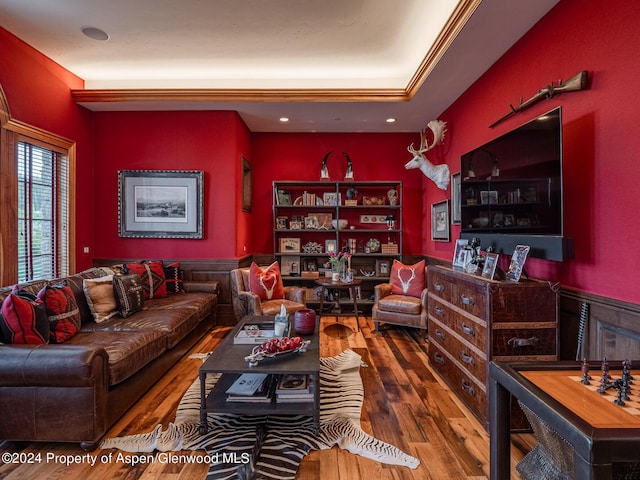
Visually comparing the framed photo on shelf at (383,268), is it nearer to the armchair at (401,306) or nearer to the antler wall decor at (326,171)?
the armchair at (401,306)

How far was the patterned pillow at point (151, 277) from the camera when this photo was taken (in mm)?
3832

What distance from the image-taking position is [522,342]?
86.0 inches

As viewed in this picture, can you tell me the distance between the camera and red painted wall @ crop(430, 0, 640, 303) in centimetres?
182

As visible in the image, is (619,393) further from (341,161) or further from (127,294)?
(341,161)

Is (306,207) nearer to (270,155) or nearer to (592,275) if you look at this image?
(270,155)

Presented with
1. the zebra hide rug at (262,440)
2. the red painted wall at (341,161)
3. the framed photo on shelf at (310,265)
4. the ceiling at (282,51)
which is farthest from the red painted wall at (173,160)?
the zebra hide rug at (262,440)

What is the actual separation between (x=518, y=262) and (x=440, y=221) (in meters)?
2.34

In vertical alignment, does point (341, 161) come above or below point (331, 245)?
above

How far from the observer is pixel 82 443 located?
6.62 feet

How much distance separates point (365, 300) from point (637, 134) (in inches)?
151

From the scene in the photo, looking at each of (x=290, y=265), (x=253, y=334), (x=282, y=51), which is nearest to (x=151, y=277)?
(x=253, y=334)

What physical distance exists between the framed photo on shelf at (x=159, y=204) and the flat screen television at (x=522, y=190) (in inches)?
132

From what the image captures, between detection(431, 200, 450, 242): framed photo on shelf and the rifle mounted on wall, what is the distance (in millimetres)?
1763

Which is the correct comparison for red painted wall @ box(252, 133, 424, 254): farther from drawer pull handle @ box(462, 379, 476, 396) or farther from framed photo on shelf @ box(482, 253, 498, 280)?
drawer pull handle @ box(462, 379, 476, 396)
